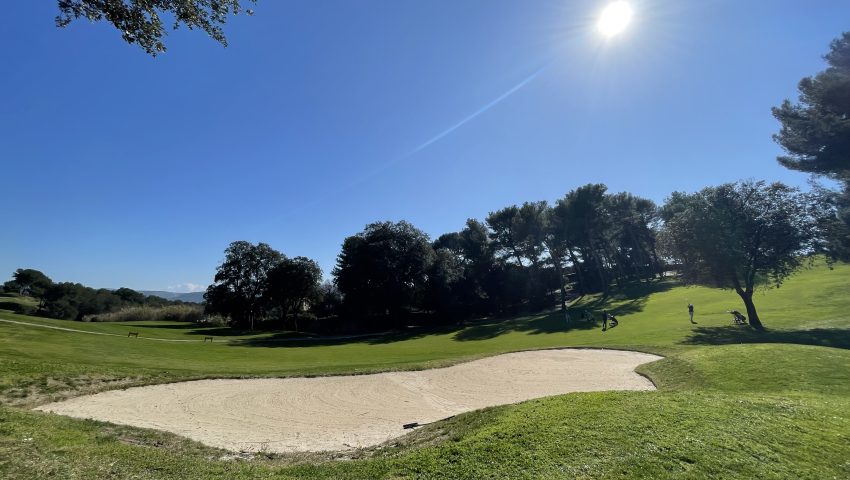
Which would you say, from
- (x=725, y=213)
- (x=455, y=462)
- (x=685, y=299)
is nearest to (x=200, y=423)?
(x=455, y=462)

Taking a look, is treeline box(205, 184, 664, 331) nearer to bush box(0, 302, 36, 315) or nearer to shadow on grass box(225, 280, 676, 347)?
shadow on grass box(225, 280, 676, 347)

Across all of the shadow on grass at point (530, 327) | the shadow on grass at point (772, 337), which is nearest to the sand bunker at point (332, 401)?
the shadow on grass at point (772, 337)

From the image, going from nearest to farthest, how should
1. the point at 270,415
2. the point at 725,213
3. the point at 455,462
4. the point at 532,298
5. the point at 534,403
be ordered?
the point at 455,462, the point at 534,403, the point at 270,415, the point at 725,213, the point at 532,298

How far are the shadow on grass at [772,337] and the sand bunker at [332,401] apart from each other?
7170 mm

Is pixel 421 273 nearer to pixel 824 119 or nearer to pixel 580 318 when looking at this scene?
pixel 580 318

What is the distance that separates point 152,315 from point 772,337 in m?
83.1

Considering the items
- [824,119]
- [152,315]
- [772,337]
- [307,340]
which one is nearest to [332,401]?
[772,337]

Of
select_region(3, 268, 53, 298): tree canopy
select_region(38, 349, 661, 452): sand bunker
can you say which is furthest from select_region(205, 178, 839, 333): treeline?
select_region(3, 268, 53, 298): tree canopy

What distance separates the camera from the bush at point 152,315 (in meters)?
63.0

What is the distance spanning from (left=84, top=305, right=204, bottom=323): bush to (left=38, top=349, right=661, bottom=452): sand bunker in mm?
60213

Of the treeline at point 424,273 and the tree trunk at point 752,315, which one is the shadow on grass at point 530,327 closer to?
the treeline at point 424,273

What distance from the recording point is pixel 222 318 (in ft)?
225

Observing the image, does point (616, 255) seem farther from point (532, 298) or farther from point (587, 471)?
point (587, 471)

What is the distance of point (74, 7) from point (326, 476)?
31.9ft
